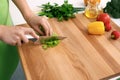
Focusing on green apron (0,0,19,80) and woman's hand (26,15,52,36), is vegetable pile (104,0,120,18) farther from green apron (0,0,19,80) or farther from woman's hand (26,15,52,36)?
green apron (0,0,19,80)

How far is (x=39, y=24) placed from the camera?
943 mm

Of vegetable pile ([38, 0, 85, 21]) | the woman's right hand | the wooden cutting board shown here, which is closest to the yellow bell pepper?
the wooden cutting board

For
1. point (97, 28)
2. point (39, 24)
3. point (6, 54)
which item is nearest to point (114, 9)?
point (97, 28)

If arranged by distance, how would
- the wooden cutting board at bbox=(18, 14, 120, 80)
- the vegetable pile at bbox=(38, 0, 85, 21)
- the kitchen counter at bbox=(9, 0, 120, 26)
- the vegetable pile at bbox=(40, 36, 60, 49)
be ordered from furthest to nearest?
the kitchen counter at bbox=(9, 0, 120, 26) < the vegetable pile at bbox=(38, 0, 85, 21) < the vegetable pile at bbox=(40, 36, 60, 49) < the wooden cutting board at bbox=(18, 14, 120, 80)

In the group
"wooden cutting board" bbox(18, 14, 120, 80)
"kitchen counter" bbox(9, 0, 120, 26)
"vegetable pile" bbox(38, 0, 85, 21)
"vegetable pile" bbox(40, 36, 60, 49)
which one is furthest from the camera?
"kitchen counter" bbox(9, 0, 120, 26)

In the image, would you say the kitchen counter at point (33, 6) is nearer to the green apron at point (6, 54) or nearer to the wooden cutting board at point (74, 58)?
the green apron at point (6, 54)

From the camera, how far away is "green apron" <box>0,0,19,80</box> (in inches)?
37.2

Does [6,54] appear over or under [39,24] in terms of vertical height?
under

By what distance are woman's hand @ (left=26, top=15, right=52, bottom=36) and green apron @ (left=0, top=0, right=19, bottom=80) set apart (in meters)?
0.11

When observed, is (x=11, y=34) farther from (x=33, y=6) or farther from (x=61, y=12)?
(x=33, y=6)

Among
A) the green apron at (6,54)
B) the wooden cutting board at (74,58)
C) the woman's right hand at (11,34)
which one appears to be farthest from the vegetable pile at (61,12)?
the woman's right hand at (11,34)

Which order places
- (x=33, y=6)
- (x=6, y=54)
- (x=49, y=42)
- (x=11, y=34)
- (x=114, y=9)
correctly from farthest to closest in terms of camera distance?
(x=33, y=6) < (x=114, y=9) < (x=6, y=54) < (x=49, y=42) < (x=11, y=34)

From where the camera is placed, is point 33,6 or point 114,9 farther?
point 33,6

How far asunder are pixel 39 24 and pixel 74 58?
0.23 meters
